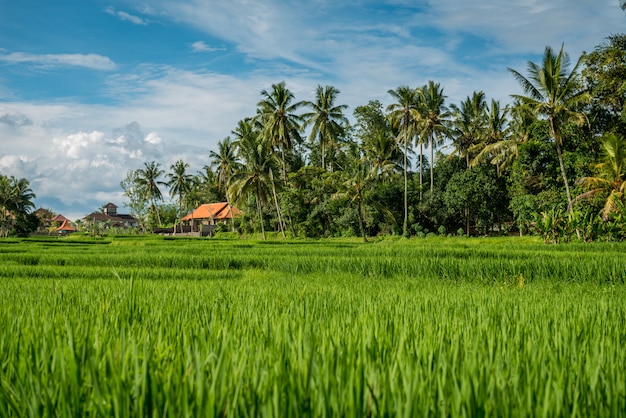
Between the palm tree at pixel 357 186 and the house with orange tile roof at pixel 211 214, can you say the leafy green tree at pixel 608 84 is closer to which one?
the palm tree at pixel 357 186

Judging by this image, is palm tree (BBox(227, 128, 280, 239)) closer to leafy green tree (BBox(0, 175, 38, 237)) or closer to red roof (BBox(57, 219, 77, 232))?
leafy green tree (BBox(0, 175, 38, 237))

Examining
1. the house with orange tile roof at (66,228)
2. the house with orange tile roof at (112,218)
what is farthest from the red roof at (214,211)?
the house with orange tile roof at (112,218)

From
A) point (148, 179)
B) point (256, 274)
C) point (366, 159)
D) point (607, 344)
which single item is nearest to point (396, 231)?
point (366, 159)

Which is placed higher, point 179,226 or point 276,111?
point 276,111

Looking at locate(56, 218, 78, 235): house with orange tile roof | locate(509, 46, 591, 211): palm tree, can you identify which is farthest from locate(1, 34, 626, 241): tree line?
locate(56, 218, 78, 235): house with orange tile roof

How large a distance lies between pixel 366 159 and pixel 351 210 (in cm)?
383

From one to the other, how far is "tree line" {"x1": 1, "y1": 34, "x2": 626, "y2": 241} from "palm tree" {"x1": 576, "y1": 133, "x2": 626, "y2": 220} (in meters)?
0.59

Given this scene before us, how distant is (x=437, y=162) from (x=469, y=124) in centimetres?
381

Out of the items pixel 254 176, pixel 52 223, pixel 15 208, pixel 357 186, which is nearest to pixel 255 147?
pixel 254 176

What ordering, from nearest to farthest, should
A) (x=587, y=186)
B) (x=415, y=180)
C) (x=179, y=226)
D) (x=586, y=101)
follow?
1. (x=587, y=186)
2. (x=586, y=101)
3. (x=415, y=180)
4. (x=179, y=226)

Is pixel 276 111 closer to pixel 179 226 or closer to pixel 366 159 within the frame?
pixel 366 159

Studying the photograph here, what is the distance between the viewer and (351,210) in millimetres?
33500

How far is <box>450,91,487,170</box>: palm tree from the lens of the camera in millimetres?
33875

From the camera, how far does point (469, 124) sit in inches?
1357
